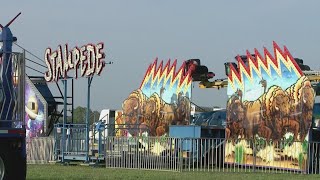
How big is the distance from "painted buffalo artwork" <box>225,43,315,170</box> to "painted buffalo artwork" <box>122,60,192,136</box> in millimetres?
4286

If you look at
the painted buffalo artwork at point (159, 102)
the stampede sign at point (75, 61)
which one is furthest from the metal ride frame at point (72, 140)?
the painted buffalo artwork at point (159, 102)

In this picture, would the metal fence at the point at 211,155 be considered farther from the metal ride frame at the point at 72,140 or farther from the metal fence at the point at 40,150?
the metal fence at the point at 40,150

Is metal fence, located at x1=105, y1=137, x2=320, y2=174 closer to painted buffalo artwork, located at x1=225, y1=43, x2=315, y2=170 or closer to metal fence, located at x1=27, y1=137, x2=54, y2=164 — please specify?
painted buffalo artwork, located at x1=225, y1=43, x2=315, y2=170

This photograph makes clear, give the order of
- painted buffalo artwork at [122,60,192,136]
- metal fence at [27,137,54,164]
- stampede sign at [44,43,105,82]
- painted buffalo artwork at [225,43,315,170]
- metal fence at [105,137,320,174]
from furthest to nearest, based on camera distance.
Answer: painted buffalo artwork at [122,60,192,136] → metal fence at [27,137,54,164] → stampede sign at [44,43,105,82] → painted buffalo artwork at [225,43,315,170] → metal fence at [105,137,320,174]

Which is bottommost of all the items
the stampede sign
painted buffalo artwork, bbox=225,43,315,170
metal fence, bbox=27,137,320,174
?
metal fence, bbox=27,137,320,174

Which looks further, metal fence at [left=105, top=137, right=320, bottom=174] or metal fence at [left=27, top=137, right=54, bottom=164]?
metal fence at [left=27, top=137, right=54, bottom=164]

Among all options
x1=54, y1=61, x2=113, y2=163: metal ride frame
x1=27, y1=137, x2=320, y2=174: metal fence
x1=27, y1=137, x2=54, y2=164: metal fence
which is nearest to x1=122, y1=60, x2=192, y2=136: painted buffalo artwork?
x1=54, y1=61, x2=113, y2=163: metal ride frame

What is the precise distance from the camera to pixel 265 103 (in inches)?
1042

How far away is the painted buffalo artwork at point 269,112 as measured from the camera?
80.7 feet

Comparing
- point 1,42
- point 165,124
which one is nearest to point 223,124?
point 165,124

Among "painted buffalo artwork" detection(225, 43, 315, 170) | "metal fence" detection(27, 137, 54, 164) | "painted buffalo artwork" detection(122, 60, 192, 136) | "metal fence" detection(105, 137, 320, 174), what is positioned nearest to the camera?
"metal fence" detection(105, 137, 320, 174)

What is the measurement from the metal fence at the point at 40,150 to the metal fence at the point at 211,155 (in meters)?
5.02

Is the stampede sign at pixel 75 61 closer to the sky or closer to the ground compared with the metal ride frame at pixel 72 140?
closer to the sky

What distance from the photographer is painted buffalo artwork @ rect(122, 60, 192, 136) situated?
32.6m
